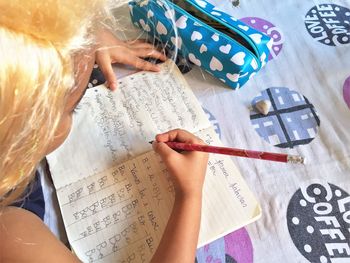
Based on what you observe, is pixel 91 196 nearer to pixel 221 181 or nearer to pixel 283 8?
pixel 221 181

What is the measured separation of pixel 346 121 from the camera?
542mm

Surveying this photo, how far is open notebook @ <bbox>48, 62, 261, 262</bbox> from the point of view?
0.48m

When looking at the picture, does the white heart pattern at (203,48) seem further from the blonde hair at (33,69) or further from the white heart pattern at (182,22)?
the blonde hair at (33,69)

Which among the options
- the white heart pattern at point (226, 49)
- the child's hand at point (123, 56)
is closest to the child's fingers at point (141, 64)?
the child's hand at point (123, 56)

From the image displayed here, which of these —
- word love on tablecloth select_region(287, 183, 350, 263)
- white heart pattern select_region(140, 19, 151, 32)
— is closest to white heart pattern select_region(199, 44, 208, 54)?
white heart pattern select_region(140, 19, 151, 32)

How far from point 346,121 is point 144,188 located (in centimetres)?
27

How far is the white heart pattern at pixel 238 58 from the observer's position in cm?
55

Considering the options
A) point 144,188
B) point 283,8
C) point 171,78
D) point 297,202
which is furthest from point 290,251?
point 283,8

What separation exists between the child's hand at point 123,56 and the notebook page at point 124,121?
0.5 inches

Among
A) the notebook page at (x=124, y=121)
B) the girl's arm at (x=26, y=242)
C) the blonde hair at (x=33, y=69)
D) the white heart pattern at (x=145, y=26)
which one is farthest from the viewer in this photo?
the white heart pattern at (x=145, y=26)

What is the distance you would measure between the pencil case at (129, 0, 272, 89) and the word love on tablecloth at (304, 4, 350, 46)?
10 centimetres

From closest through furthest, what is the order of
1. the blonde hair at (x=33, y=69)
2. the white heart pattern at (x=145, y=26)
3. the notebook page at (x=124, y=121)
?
the blonde hair at (x=33, y=69) → the notebook page at (x=124, y=121) → the white heart pattern at (x=145, y=26)

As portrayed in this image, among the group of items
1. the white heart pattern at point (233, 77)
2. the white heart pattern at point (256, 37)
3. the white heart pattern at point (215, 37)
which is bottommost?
the white heart pattern at point (233, 77)

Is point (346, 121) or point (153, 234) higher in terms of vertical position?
point (346, 121)
